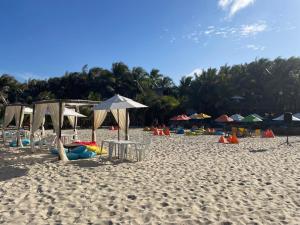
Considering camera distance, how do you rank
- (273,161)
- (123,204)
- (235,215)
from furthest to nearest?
(273,161), (123,204), (235,215)

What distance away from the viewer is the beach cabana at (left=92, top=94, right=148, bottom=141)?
11062 mm

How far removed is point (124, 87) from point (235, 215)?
4697 cm

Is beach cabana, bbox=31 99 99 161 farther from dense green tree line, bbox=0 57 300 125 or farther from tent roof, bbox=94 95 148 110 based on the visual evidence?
dense green tree line, bbox=0 57 300 125

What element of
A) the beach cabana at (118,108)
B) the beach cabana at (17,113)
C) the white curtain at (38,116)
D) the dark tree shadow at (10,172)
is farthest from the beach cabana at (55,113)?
the beach cabana at (17,113)

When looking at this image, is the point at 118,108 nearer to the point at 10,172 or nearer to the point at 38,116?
the point at 38,116

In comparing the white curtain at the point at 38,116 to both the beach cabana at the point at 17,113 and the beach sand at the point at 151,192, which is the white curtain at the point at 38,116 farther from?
the beach cabana at the point at 17,113

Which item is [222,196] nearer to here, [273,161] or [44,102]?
[273,161]

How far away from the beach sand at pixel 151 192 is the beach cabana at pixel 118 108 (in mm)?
1861

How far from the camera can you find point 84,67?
5456cm

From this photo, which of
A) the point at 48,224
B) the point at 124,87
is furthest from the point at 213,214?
the point at 124,87

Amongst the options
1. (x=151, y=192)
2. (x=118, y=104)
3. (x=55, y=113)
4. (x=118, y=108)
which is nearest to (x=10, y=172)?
(x=55, y=113)

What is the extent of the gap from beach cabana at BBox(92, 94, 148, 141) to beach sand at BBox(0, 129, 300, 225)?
6.11ft

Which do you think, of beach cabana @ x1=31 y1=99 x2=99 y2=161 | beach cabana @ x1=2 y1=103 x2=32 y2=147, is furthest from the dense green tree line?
beach cabana @ x1=31 y1=99 x2=99 y2=161

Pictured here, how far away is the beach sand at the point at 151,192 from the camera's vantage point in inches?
201
